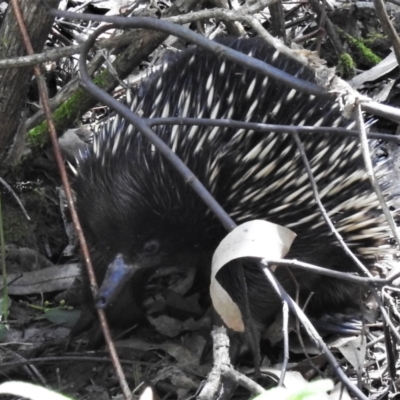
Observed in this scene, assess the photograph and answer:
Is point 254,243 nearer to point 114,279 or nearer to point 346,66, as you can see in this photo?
point 114,279

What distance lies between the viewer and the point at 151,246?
268 cm

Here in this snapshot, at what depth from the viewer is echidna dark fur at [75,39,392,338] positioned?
8.74ft

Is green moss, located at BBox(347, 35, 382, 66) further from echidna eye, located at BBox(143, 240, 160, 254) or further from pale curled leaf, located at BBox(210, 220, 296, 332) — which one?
pale curled leaf, located at BBox(210, 220, 296, 332)

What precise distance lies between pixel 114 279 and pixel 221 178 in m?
0.54

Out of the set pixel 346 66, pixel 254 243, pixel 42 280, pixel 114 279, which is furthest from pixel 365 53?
pixel 254 243

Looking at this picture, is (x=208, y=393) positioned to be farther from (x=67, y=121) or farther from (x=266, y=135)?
(x=67, y=121)

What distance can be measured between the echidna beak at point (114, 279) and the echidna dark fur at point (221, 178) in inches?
1.1

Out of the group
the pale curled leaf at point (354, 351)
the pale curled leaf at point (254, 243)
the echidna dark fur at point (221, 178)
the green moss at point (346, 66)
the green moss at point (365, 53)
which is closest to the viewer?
the pale curled leaf at point (254, 243)

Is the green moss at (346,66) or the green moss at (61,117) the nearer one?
the green moss at (61,117)

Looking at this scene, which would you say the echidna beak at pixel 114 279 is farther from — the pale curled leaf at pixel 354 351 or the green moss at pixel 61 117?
the green moss at pixel 61 117

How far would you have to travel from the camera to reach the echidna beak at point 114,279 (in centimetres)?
242

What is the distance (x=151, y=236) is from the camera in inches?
106

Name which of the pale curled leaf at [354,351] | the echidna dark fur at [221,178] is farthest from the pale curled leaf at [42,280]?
the pale curled leaf at [354,351]

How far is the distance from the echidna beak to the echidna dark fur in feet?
0.09
